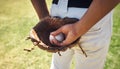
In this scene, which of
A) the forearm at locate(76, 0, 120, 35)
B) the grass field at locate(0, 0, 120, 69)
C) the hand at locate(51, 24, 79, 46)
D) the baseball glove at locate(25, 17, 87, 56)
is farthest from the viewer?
the grass field at locate(0, 0, 120, 69)

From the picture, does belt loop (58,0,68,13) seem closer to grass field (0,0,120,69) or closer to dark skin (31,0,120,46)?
dark skin (31,0,120,46)

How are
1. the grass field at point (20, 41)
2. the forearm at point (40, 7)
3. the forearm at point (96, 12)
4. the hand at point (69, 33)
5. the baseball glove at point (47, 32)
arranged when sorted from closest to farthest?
the forearm at point (96, 12), the hand at point (69, 33), the baseball glove at point (47, 32), the forearm at point (40, 7), the grass field at point (20, 41)

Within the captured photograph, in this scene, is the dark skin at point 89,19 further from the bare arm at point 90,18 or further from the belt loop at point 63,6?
the belt loop at point 63,6

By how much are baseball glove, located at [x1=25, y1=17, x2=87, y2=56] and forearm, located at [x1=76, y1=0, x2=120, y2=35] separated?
0.15 m

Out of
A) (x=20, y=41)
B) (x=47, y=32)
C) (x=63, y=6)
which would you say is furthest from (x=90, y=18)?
(x=20, y=41)

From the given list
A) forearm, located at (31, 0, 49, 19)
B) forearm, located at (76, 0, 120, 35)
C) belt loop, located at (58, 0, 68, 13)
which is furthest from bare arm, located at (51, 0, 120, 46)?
forearm, located at (31, 0, 49, 19)

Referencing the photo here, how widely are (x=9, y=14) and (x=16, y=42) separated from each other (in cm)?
74

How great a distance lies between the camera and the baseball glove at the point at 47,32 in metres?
1.18

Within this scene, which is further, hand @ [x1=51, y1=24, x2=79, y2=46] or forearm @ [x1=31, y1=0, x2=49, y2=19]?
forearm @ [x1=31, y1=0, x2=49, y2=19]

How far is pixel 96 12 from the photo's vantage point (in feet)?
3.11

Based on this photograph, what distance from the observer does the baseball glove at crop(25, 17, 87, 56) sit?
46.3 inches

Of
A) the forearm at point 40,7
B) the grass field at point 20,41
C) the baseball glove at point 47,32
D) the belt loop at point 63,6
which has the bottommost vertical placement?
the grass field at point 20,41

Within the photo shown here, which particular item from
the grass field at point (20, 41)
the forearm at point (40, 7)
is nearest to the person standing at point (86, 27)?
the forearm at point (40, 7)

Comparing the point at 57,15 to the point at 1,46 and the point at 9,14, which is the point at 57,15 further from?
the point at 9,14
